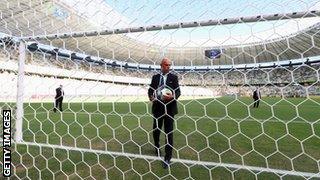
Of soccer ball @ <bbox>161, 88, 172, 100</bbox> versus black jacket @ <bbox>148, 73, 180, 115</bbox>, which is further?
black jacket @ <bbox>148, 73, 180, 115</bbox>

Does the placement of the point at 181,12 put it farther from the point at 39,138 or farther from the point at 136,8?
the point at 39,138

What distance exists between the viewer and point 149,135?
5.63 m

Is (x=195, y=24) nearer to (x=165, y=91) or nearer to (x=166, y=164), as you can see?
(x=165, y=91)

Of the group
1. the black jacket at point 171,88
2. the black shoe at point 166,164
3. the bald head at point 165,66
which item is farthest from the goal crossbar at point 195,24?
the black shoe at point 166,164

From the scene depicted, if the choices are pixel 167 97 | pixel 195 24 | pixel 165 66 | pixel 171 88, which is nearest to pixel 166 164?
pixel 167 97

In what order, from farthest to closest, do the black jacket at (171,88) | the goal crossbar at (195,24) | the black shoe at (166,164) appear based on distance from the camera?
the black jacket at (171,88) < the black shoe at (166,164) < the goal crossbar at (195,24)

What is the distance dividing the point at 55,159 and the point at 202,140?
8.39 feet

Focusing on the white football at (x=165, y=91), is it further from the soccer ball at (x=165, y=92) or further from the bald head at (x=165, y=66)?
the bald head at (x=165, y=66)

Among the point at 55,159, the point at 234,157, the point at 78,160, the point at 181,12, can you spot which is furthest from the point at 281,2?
the point at 55,159

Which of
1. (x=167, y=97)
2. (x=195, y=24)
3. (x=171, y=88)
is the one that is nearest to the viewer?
(x=195, y=24)

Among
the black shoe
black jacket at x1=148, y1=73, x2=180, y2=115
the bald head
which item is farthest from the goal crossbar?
the black shoe

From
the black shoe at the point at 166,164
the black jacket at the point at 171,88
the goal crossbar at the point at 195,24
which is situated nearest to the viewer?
the goal crossbar at the point at 195,24

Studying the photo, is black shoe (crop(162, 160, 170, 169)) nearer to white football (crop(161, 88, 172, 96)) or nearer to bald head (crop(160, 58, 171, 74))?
white football (crop(161, 88, 172, 96))

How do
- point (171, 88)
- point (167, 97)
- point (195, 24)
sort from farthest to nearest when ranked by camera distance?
point (171, 88)
point (167, 97)
point (195, 24)
